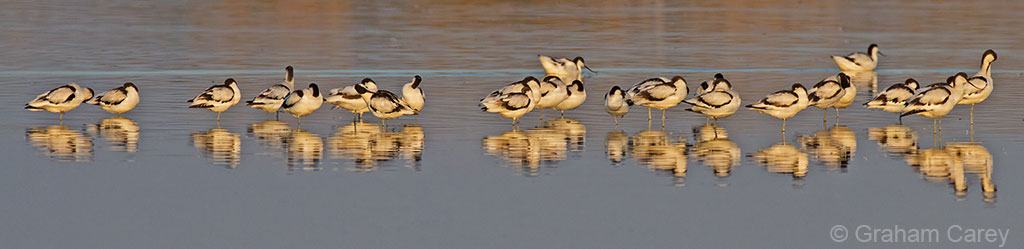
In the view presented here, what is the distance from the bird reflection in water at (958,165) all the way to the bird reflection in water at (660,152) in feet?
8.50

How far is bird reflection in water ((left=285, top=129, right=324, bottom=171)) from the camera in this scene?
1723cm

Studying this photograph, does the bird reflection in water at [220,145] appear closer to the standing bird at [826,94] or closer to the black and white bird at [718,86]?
the black and white bird at [718,86]

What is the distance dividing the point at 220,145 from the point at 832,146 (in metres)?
7.56

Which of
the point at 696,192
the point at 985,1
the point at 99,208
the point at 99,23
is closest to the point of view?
the point at 99,208

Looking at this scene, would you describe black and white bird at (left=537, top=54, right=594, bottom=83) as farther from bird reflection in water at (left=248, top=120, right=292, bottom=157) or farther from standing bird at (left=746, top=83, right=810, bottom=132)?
standing bird at (left=746, top=83, right=810, bottom=132)

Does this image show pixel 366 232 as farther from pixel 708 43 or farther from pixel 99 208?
pixel 708 43

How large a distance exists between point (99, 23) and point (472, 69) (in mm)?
24461

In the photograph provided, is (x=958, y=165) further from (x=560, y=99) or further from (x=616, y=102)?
(x=560, y=99)

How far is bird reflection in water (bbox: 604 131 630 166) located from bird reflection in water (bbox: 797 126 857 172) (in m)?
2.22

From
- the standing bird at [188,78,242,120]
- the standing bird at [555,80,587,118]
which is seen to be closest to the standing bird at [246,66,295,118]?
the standing bird at [188,78,242,120]

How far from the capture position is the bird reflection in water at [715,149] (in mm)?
17483

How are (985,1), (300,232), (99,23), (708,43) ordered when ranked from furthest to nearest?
(985,1) < (99,23) < (708,43) < (300,232)

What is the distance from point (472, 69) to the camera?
3478 centimetres

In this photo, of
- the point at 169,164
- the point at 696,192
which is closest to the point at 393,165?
the point at 169,164
